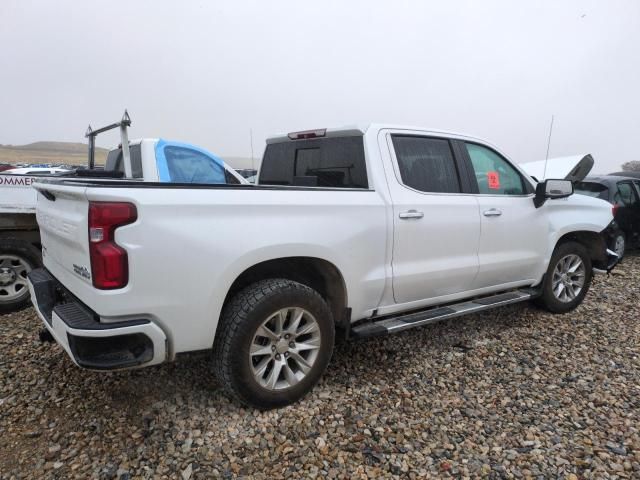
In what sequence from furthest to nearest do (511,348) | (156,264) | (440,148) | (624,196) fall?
(624,196), (511,348), (440,148), (156,264)

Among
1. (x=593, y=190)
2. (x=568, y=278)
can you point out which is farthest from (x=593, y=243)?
(x=593, y=190)

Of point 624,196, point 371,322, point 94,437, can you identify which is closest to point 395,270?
point 371,322

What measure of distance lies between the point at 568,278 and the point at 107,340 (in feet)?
14.7

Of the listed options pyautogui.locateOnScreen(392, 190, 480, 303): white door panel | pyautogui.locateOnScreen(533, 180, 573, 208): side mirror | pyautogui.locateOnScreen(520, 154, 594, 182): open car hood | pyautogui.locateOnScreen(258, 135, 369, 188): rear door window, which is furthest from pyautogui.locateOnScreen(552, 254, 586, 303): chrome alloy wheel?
pyautogui.locateOnScreen(520, 154, 594, 182): open car hood

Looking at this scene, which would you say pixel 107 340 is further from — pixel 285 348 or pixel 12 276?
pixel 12 276

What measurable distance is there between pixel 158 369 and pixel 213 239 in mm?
1512

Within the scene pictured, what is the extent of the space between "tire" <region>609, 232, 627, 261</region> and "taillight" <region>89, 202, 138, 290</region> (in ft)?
26.9

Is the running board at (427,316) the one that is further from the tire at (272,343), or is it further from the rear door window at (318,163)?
the rear door window at (318,163)

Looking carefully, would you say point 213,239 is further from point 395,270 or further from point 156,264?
point 395,270

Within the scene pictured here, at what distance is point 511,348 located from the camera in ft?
12.6

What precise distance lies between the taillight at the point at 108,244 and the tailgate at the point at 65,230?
→ 8cm

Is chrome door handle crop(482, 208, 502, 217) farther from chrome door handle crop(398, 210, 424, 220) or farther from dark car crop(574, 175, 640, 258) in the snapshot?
dark car crop(574, 175, 640, 258)

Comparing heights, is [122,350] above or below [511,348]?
above

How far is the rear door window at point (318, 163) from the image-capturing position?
10.7 feet
